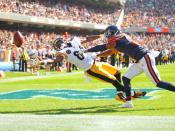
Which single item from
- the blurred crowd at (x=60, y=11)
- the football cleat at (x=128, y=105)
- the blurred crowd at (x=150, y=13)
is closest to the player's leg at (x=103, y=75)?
the football cleat at (x=128, y=105)

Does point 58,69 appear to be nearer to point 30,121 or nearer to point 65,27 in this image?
point 30,121

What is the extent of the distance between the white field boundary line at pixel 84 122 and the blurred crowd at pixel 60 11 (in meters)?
30.5

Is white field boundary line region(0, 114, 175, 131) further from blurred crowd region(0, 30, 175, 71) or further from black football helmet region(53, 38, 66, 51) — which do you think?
blurred crowd region(0, 30, 175, 71)

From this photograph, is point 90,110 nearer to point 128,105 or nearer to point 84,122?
point 128,105

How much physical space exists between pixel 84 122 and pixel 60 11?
42.1 metres

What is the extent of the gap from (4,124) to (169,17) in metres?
58.5

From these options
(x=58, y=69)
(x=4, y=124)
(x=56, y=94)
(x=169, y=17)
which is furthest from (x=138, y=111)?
(x=169, y=17)

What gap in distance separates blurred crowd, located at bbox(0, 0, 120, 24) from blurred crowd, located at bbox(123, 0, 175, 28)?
1.96m

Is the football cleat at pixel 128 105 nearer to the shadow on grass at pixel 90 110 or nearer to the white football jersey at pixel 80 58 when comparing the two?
the shadow on grass at pixel 90 110

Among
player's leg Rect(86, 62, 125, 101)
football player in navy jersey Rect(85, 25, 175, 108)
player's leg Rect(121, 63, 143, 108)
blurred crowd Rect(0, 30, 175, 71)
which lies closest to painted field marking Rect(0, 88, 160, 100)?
player's leg Rect(86, 62, 125, 101)

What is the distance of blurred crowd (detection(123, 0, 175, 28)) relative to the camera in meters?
62.0

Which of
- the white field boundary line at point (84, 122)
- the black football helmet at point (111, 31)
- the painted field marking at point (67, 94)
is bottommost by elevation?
the painted field marking at point (67, 94)

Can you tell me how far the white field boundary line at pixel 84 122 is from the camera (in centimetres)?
659

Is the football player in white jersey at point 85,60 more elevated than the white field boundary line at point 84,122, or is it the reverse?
the football player in white jersey at point 85,60
